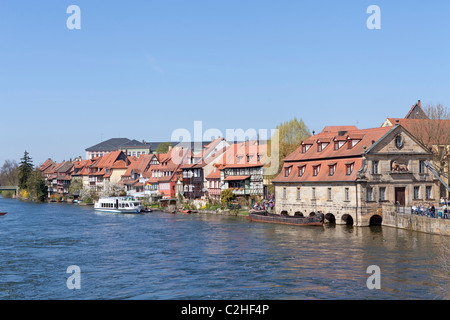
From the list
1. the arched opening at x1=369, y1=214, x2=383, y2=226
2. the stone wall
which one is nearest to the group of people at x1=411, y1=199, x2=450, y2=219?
the stone wall

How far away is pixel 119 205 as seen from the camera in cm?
10556

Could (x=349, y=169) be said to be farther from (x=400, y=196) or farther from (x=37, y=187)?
(x=37, y=187)

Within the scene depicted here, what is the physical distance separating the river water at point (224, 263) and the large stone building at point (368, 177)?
3363mm

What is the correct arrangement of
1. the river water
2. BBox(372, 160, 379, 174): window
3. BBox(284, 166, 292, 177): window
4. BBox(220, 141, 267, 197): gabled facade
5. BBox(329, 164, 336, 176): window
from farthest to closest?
1. BBox(220, 141, 267, 197): gabled facade
2. BBox(284, 166, 292, 177): window
3. BBox(329, 164, 336, 176): window
4. BBox(372, 160, 379, 174): window
5. the river water

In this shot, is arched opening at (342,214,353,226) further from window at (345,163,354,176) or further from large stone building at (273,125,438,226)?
window at (345,163,354,176)

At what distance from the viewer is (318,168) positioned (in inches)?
2798

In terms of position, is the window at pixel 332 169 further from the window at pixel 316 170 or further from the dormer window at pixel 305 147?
the dormer window at pixel 305 147

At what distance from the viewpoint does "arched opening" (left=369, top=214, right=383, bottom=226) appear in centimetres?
6438

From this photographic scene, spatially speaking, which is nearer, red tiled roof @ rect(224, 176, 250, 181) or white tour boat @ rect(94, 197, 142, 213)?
red tiled roof @ rect(224, 176, 250, 181)

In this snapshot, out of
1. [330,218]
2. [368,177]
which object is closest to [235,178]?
[330,218]

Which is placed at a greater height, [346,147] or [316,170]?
[346,147]

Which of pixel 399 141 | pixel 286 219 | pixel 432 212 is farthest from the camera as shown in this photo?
pixel 286 219

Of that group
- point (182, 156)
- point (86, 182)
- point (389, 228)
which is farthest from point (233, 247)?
point (86, 182)

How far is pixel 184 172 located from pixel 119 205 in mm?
15365
